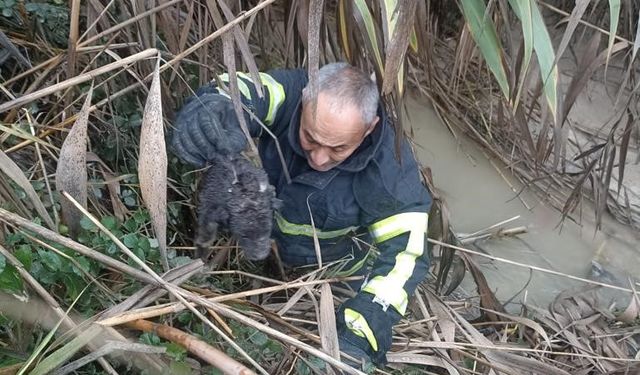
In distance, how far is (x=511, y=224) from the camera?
9.68 feet

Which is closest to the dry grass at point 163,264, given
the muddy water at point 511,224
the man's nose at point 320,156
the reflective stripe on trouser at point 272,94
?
the reflective stripe on trouser at point 272,94

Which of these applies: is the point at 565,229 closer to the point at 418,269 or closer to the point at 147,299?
the point at 418,269

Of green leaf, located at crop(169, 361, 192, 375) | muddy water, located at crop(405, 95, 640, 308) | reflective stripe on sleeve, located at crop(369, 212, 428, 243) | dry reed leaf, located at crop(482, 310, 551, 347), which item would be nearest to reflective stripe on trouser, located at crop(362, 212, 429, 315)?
reflective stripe on sleeve, located at crop(369, 212, 428, 243)

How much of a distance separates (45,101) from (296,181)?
589 millimetres

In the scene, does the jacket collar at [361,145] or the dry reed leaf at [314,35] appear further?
the jacket collar at [361,145]

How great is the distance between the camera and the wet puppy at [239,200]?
4.20 feet

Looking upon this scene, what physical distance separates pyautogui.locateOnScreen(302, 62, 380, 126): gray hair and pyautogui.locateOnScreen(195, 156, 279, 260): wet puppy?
344 mm

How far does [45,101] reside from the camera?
158 cm

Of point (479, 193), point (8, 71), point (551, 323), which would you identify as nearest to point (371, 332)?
point (551, 323)

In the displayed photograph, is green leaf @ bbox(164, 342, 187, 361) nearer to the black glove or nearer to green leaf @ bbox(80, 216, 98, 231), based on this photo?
green leaf @ bbox(80, 216, 98, 231)

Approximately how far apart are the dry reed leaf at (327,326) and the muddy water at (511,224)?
1505mm

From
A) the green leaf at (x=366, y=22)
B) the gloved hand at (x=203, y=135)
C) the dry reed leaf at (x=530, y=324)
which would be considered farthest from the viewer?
the dry reed leaf at (x=530, y=324)

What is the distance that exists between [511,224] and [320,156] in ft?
4.83

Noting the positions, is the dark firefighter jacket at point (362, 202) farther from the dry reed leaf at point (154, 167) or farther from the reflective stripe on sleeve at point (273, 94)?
the dry reed leaf at point (154, 167)
